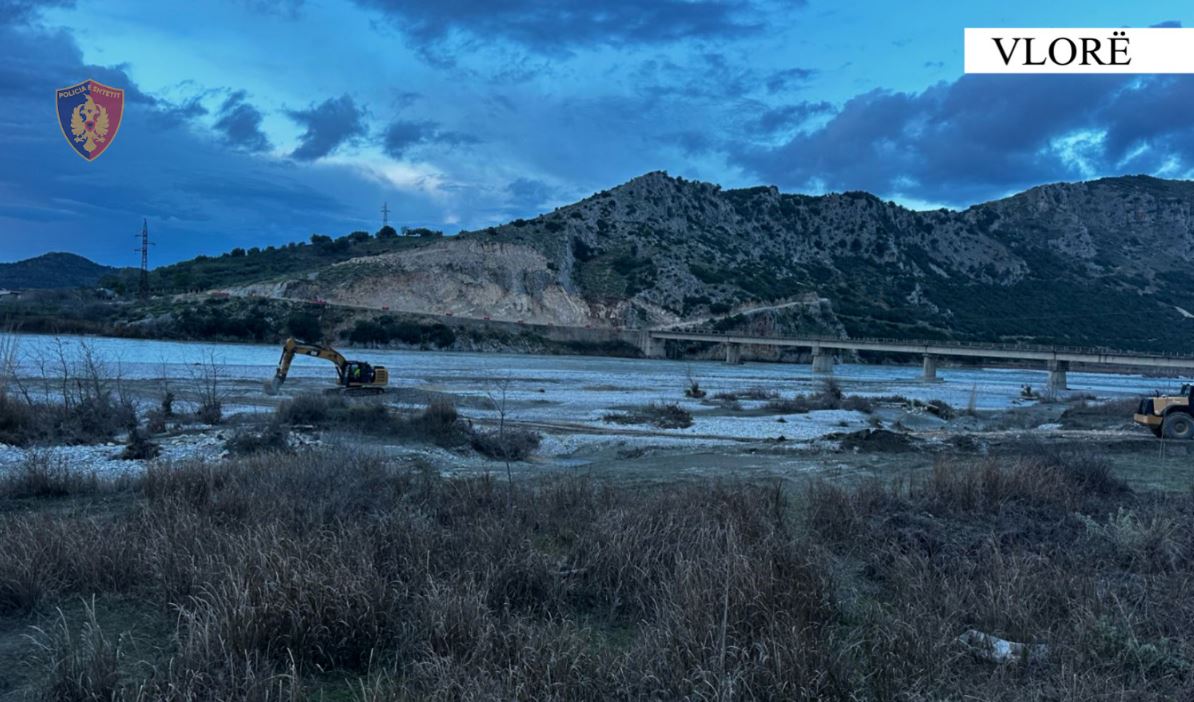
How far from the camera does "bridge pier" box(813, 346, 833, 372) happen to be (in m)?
91.1

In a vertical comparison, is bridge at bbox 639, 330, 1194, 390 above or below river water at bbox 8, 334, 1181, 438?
above

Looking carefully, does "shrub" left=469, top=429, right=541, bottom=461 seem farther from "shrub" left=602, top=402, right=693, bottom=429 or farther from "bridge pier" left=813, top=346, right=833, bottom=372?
"bridge pier" left=813, top=346, right=833, bottom=372

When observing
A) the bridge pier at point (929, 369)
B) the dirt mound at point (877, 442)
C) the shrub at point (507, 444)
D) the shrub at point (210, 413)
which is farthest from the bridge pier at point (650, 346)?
the shrub at point (210, 413)

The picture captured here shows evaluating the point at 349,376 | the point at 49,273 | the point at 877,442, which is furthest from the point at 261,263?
the point at 877,442

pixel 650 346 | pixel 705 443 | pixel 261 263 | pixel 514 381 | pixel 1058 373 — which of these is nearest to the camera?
pixel 705 443

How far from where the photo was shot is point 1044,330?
5418 inches

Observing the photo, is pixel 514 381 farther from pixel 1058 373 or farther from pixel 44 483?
pixel 1058 373

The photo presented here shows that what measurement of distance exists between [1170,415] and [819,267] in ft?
502

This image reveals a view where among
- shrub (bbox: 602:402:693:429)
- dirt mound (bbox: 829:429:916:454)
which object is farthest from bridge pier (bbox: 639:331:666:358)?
dirt mound (bbox: 829:429:916:454)

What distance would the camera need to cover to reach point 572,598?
6.80m

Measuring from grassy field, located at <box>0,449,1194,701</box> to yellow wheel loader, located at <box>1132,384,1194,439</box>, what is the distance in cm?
1763

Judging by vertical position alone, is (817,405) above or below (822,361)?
below

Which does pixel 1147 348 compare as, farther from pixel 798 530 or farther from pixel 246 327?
pixel 798 530

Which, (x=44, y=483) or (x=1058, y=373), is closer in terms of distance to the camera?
(x=44, y=483)
